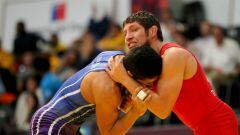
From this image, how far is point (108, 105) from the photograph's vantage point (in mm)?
5125

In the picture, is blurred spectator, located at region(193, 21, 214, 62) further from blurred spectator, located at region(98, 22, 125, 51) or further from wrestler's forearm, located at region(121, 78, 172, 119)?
wrestler's forearm, located at region(121, 78, 172, 119)

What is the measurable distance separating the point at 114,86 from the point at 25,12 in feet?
33.9

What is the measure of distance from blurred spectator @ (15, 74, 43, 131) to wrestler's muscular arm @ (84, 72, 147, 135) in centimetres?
562

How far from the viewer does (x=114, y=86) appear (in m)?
5.18

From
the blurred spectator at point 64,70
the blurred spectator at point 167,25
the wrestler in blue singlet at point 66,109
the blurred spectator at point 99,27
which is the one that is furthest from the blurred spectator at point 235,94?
the wrestler in blue singlet at point 66,109

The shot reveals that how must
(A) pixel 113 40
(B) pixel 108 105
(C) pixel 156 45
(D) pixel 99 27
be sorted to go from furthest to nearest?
(D) pixel 99 27, (A) pixel 113 40, (C) pixel 156 45, (B) pixel 108 105

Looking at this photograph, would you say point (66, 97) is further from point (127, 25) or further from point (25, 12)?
point (25, 12)

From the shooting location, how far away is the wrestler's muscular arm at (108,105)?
201 inches

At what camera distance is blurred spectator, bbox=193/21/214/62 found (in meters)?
10.6

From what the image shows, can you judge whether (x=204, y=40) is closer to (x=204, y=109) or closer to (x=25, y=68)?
(x=25, y=68)

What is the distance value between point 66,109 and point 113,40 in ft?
20.7

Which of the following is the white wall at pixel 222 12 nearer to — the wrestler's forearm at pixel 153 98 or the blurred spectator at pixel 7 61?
the blurred spectator at pixel 7 61

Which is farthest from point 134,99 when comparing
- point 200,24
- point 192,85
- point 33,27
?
point 33,27

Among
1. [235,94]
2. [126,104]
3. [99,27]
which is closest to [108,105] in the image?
[126,104]
